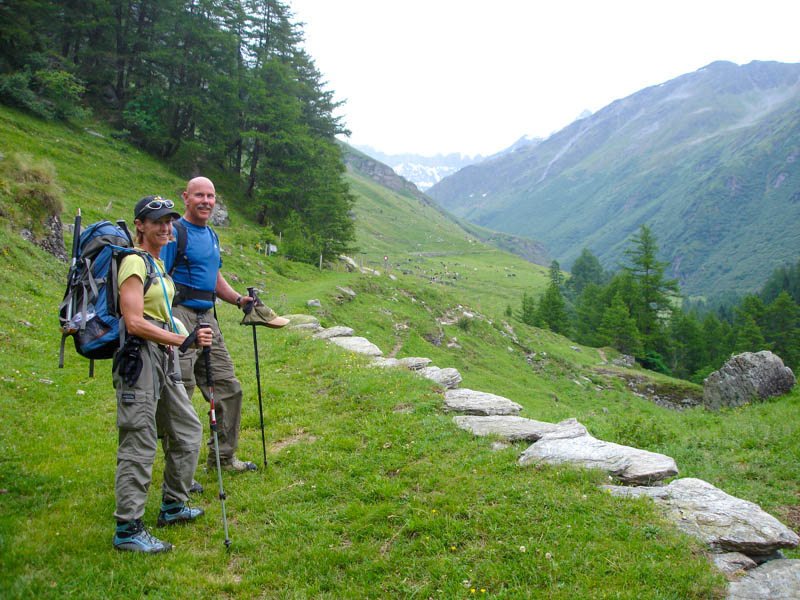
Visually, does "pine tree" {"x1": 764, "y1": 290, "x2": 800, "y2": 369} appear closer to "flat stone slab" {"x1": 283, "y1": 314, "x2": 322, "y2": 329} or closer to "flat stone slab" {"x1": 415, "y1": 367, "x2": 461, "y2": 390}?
"flat stone slab" {"x1": 283, "y1": 314, "x2": 322, "y2": 329}

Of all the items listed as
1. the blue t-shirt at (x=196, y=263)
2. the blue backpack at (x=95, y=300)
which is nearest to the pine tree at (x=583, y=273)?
the blue t-shirt at (x=196, y=263)

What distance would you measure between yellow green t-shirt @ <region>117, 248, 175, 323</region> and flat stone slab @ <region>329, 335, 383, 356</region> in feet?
30.9

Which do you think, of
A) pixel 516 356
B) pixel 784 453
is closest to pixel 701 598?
pixel 784 453

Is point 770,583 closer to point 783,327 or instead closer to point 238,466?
point 238,466

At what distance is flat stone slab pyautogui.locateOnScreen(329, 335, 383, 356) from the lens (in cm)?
1484

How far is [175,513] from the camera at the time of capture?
5.73m

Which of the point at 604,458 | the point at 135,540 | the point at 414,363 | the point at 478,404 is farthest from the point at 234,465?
the point at 414,363

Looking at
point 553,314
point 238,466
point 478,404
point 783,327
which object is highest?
point 478,404

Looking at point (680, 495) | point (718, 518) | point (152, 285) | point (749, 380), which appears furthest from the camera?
point (749, 380)

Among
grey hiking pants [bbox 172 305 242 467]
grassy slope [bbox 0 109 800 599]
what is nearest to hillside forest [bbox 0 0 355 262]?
grassy slope [bbox 0 109 800 599]

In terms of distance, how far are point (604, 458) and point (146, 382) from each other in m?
6.61

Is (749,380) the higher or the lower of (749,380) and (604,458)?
the lower

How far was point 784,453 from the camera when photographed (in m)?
10.2

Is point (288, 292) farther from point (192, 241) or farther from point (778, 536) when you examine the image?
point (778, 536)
